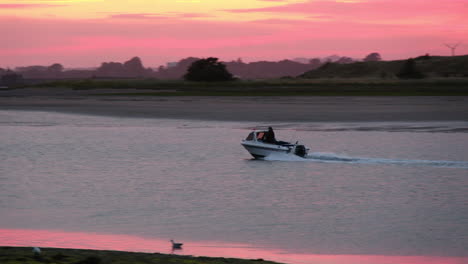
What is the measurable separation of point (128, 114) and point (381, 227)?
44.0 meters

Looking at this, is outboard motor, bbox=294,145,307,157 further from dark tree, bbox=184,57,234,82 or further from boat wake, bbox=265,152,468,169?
dark tree, bbox=184,57,234,82

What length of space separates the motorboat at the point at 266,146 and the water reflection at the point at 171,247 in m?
15.9

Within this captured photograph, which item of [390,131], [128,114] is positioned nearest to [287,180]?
[390,131]

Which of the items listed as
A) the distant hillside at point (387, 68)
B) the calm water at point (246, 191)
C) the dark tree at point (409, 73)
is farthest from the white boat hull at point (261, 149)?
the distant hillside at point (387, 68)

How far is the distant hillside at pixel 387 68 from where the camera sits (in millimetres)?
128500

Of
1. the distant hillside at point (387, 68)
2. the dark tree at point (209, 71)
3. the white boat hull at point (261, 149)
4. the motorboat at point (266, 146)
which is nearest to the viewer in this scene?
the motorboat at point (266, 146)

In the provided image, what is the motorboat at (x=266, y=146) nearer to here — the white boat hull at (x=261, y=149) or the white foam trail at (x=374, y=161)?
the white boat hull at (x=261, y=149)

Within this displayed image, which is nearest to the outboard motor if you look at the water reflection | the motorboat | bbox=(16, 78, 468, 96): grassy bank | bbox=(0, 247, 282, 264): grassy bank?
the motorboat

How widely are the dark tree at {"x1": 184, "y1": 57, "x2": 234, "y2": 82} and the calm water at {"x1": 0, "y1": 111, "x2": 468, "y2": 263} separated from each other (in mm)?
58829

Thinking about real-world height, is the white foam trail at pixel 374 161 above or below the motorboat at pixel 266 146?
below

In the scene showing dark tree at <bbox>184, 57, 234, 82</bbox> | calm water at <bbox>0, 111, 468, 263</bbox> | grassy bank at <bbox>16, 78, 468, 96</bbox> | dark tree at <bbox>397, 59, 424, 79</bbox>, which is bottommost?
calm water at <bbox>0, 111, 468, 263</bbox>

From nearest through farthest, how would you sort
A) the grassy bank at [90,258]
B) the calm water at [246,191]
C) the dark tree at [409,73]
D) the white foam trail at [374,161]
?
the grassy bank at [90,258], the calm water at [246,191], the white foam trail at [374,161], the dark tree at [409,73]

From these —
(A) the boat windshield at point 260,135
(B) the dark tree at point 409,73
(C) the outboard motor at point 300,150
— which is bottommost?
(C) the outboard motor at point 300,150

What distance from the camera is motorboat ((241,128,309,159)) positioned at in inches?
1232
